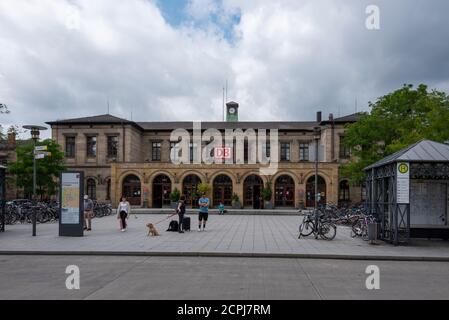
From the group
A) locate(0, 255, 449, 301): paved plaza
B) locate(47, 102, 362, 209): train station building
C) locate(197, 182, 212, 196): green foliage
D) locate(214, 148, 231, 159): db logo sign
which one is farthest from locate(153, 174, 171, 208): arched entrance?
locate(0, 255, 449, 301): paved plaza

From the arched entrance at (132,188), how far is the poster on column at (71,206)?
27772 mm

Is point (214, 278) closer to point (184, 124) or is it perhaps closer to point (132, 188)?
point (132, 188)

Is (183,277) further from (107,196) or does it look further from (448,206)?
(107,196)

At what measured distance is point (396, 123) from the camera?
1140 inches

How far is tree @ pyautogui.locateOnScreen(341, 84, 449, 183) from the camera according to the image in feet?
82.5

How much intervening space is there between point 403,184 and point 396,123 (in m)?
15.8

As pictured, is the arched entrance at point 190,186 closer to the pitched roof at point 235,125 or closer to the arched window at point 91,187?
the pitched roof at point 235,125

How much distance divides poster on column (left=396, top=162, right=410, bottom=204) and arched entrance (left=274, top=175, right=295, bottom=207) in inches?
1136

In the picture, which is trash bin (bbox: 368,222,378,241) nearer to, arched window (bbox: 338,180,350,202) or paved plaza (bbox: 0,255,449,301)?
paved plaza (bbox: 0,255,449,301)

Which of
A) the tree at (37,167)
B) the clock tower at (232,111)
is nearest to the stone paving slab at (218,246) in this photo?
the tree at (37,167)

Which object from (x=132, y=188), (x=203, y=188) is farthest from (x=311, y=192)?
(x=132, y=188)
